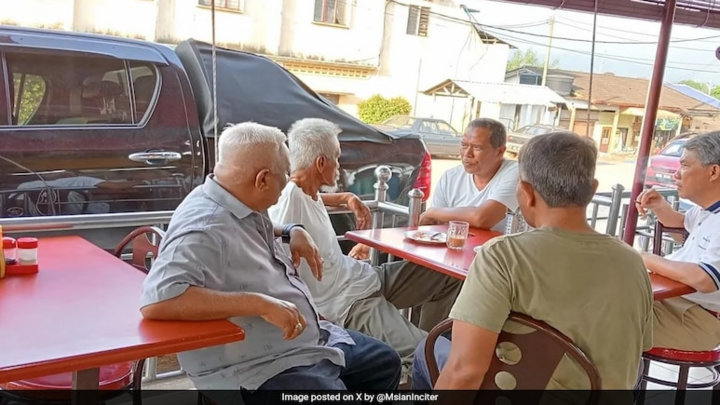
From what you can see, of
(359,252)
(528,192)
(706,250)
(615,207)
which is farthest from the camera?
(615,207)

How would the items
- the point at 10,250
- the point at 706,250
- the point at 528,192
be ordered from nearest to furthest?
the point at 528,192 < the point at 10,250 < the point at 706,250

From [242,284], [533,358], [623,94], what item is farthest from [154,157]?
[623,94]

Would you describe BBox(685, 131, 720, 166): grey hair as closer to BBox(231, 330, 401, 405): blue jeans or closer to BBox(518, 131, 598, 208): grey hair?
BBox(518, 131, 598, 208): grey hair

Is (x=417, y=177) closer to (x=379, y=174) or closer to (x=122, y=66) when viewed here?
(x=379, y=174)

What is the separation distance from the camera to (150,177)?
297 cm

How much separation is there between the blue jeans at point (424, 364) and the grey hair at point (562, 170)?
1.97 ft

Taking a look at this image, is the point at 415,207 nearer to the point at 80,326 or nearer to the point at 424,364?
the point at 424,364

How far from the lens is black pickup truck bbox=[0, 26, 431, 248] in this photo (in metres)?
2.66

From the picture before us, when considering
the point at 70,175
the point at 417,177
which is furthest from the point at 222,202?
the point at 417,177

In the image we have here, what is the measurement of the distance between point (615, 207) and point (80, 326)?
118 inches

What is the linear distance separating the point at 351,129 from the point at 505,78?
317cm

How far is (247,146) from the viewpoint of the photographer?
63.2 inches

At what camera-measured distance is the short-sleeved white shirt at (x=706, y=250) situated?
6.89ft

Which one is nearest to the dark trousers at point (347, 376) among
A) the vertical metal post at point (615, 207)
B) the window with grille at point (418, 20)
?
the vertical metal post at point (615, 207)
